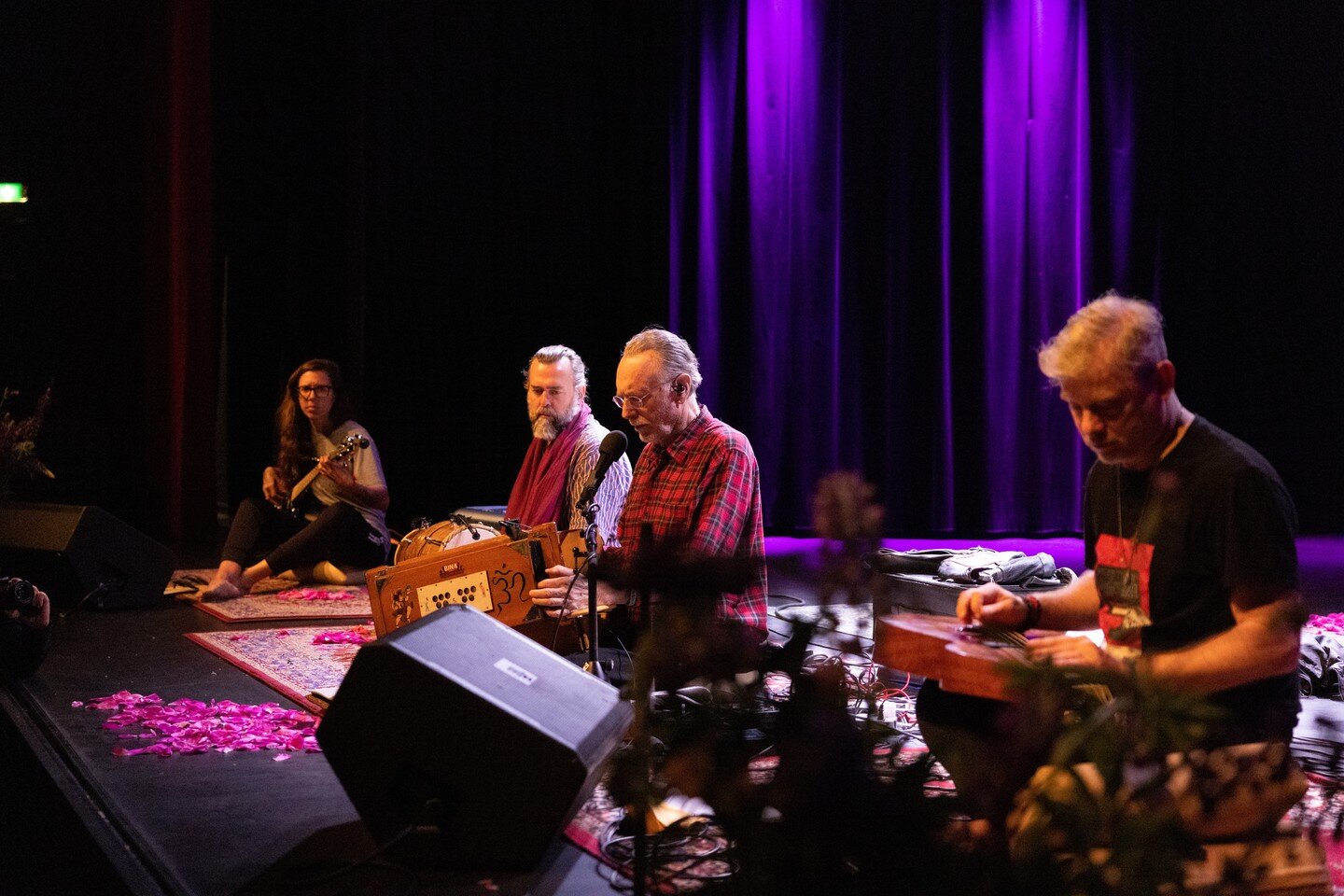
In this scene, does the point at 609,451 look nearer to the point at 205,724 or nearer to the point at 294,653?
the point at 205,724

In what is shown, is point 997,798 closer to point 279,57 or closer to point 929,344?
point 929,344

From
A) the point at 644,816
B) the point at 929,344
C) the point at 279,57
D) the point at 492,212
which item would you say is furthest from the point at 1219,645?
the point at 279,57

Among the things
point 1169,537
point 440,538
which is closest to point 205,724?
point 440,538

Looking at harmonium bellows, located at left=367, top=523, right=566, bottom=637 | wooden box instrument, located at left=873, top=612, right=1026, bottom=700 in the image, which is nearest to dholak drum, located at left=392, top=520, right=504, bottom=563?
harmonium bellows, located at left=367, top=523, right=566, bottom=637

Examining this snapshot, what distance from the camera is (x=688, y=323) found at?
340 inches

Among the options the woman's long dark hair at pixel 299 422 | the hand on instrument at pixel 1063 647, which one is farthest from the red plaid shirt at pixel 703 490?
the woman's long dark hair at pixel 299 422

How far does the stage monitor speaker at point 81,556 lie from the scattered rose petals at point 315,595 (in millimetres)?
611

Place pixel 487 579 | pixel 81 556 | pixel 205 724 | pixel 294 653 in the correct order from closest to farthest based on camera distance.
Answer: pixel 205 724, pixel 487 579, pixel 294 653, pixel 81 556

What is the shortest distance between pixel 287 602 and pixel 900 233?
14.8 ft

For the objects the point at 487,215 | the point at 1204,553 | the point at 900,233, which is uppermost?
the point at 487,215

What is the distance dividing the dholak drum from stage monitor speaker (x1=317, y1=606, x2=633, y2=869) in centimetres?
190

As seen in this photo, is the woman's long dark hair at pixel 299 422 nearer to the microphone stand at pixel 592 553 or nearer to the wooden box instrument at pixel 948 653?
the microphone stand at pixel 592 553

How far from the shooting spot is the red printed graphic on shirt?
2156 millimetres

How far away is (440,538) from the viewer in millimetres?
4809
